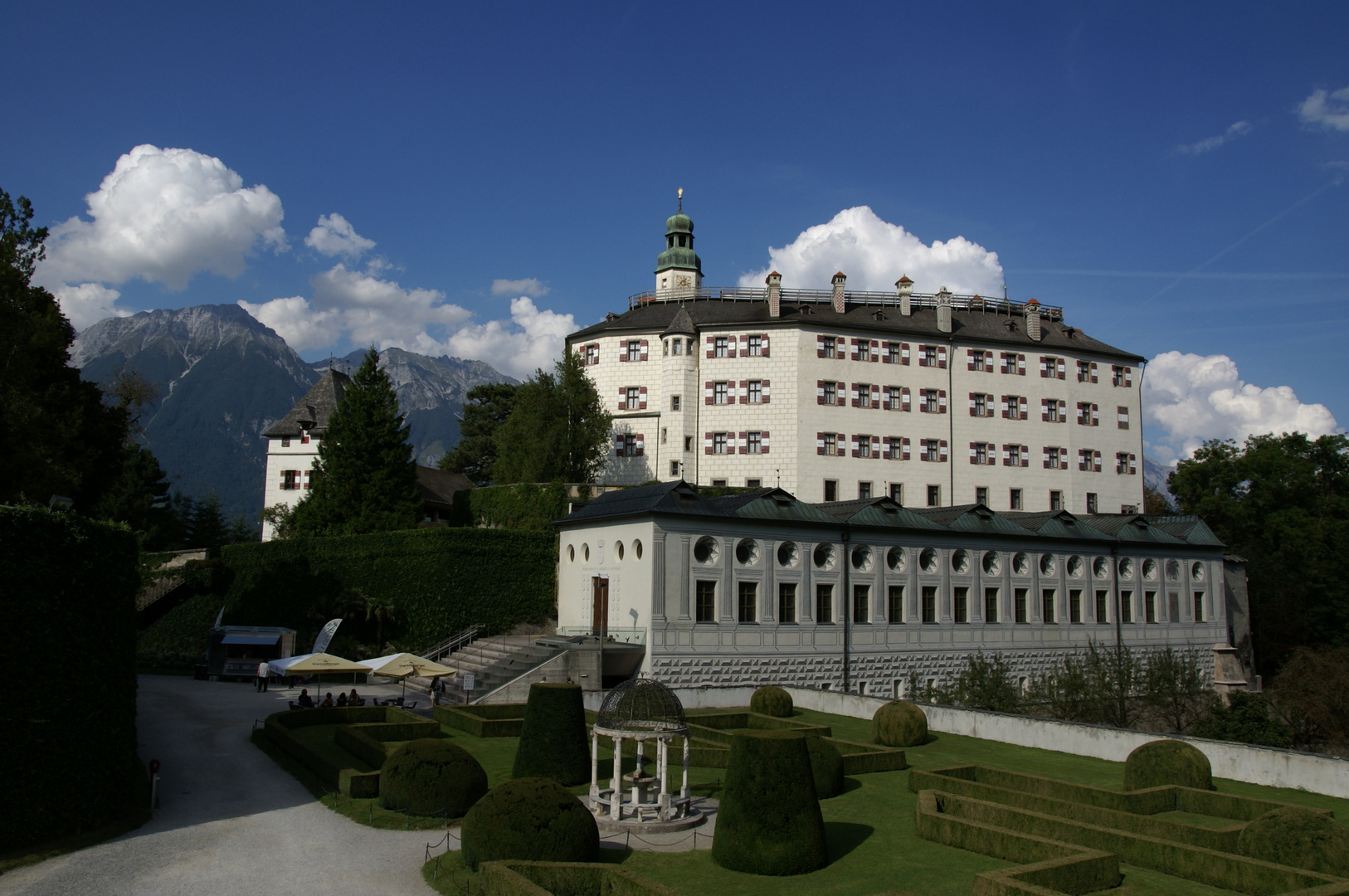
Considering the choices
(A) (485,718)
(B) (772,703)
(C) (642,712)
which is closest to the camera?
(C) (642,712)

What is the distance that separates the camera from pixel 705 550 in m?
34.1

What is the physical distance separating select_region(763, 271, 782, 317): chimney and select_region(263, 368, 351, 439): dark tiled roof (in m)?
27.1

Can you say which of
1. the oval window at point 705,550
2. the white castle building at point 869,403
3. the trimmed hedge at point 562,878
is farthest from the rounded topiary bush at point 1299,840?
the white castle building at point 869,403

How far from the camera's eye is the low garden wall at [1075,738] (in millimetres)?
20203

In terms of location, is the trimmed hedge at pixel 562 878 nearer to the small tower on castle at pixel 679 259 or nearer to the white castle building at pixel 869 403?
the white castle building at pixel 869 403

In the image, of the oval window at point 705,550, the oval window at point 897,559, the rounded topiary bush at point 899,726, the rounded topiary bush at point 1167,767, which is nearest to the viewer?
the rounded topiary bush at point 1167,767

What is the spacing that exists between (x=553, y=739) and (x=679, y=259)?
68.2 meters

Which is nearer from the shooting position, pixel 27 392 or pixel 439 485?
pixel 27 392

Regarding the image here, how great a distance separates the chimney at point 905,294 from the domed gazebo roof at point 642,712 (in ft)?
149

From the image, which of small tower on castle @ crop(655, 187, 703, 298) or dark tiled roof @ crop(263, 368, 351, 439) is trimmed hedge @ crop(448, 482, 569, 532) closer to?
dark tiled roof @ crop(263, 368, 351, 439)

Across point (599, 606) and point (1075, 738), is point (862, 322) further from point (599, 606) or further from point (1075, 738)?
point (1075, 738)

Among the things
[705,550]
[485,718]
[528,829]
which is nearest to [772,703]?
[705,550]

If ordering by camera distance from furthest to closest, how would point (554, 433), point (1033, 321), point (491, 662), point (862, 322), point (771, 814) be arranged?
point (1033, 321)
point (862, 322)
point (554, 433)
point (491, 662)
point (771, 814)

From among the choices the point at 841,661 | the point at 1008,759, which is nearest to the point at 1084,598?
the point at 841,661
